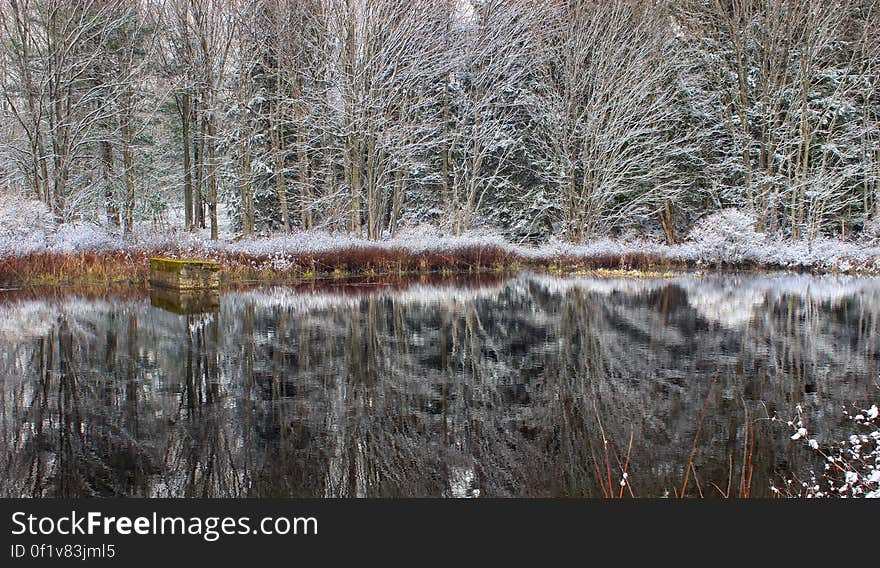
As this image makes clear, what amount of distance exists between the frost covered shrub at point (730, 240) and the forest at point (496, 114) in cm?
453

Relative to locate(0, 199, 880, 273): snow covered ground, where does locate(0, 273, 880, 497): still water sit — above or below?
below

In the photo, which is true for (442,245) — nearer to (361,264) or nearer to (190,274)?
(361,264)

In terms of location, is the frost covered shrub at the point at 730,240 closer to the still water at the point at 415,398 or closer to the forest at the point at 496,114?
the forest at the point at 496,114

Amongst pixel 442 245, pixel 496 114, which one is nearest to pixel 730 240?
pixel 442 245

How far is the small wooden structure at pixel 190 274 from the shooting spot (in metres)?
15.7

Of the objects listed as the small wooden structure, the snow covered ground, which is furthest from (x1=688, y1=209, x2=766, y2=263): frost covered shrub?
the small wooden structure

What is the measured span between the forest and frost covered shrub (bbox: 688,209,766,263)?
4533mm

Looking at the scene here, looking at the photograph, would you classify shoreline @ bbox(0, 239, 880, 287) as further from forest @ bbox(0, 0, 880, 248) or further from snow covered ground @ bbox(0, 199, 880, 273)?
forest @ bbox(0, 0, 880, 248)

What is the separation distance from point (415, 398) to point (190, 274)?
434 inches

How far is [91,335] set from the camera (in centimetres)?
966

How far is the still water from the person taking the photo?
173 inches

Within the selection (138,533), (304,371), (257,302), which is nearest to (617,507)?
(138,533)

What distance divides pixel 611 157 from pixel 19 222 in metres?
24.5

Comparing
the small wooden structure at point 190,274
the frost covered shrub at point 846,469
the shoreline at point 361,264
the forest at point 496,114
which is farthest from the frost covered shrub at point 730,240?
the frost covered shrub at point 846,469
